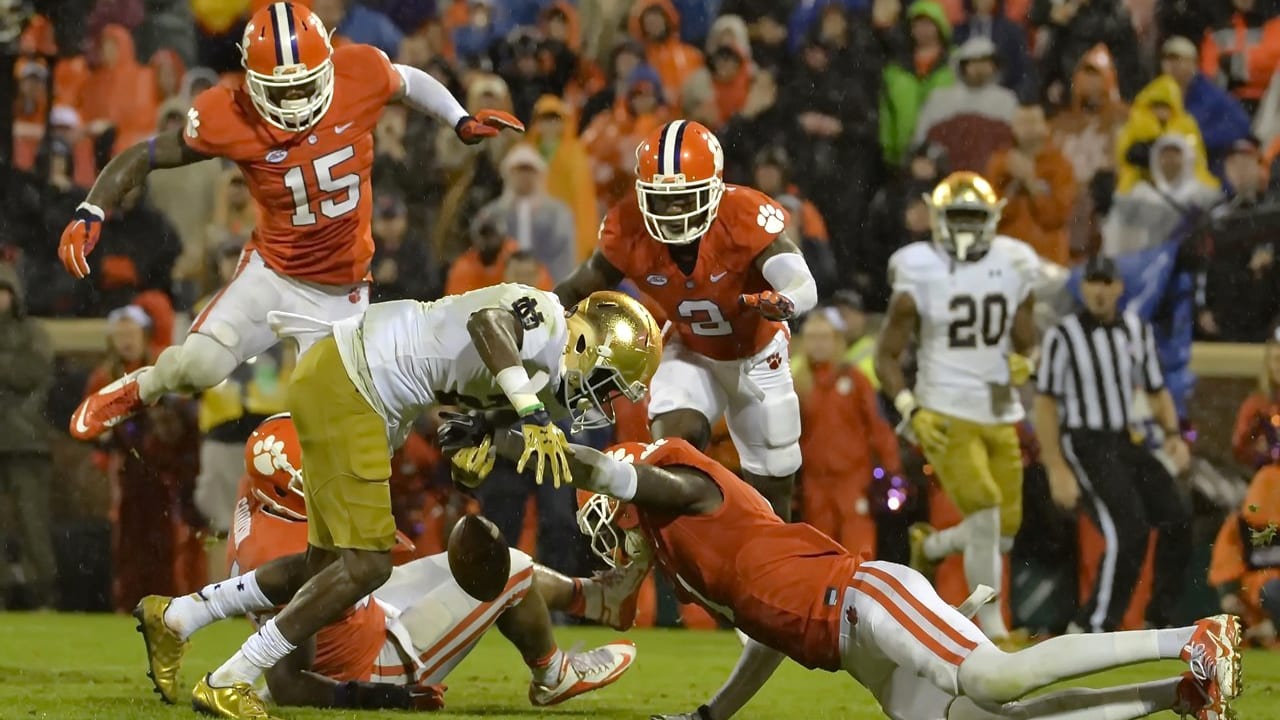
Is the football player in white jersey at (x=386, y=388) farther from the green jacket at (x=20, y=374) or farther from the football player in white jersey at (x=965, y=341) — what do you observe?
the green jacket at (x=20, y=374)

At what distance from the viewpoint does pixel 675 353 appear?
763 cm

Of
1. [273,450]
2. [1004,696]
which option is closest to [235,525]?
[273,450]

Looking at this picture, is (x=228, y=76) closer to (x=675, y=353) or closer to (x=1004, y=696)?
(x=675, y=353)

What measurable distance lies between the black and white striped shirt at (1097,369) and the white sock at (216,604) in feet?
15.9

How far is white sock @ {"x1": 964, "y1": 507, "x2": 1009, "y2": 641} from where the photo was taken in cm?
894

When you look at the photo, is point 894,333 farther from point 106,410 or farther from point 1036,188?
point 106,410

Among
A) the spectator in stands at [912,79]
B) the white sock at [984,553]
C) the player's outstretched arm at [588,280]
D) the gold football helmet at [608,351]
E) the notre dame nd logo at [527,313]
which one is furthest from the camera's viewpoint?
the spectator in stands at [912,79]

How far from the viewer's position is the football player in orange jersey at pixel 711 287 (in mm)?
6918

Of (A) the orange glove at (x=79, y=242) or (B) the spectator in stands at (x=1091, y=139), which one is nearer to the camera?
(A) the orange glove at (x=79, y=242)

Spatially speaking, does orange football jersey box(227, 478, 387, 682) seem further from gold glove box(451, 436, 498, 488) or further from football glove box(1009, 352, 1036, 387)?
football glove box(1009, 352, 1036, 387)

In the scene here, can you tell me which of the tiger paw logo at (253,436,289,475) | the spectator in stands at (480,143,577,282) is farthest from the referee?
the tiger paw logo at (253,436,289,475)

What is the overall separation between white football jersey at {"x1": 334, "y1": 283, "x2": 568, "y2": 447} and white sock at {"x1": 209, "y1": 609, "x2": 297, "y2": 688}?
71 centimetres

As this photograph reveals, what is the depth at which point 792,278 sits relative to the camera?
23.1 feet

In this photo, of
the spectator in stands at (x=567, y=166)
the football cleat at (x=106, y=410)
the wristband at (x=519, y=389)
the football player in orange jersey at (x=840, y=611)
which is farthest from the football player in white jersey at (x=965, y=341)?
the wristband at (x=519, y=389)
